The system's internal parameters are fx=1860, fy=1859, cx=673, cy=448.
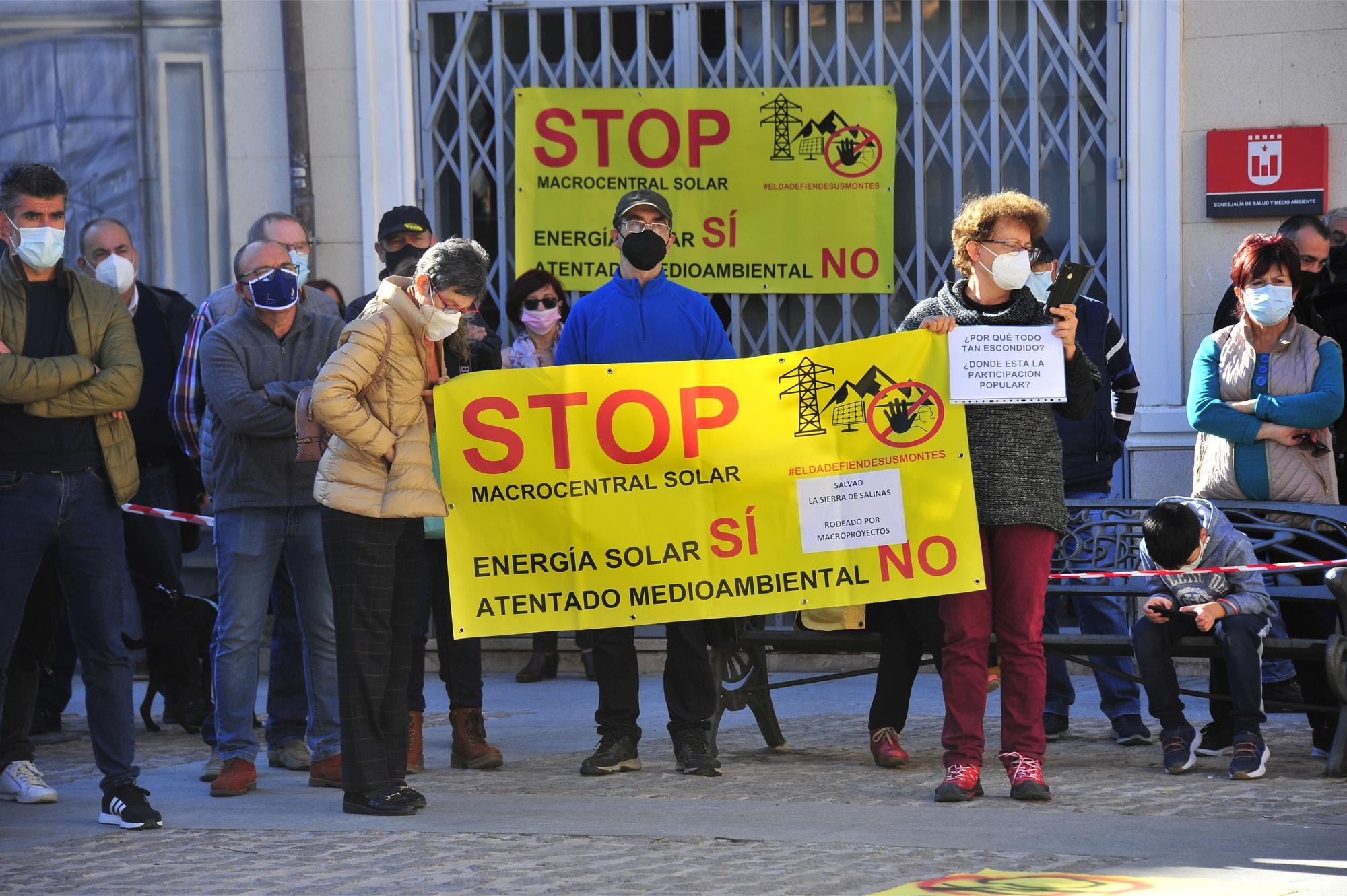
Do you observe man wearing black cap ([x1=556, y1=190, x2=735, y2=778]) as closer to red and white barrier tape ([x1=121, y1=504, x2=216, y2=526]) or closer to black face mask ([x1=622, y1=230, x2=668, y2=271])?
black face mask ([x1=622, y1=230, x2=668, y2=271])

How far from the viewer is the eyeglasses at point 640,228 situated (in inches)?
282

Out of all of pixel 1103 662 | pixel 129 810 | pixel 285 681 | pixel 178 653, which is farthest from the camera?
pixel 178 653

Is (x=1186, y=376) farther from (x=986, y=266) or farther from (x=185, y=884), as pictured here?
(x=185, y=884)

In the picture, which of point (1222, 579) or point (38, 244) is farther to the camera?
point (1222, 579)

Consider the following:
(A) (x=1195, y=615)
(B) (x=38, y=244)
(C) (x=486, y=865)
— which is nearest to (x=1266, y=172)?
(A) (x=1195, y=615)

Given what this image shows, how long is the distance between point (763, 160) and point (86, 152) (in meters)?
3.95

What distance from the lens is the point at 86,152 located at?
426 inches

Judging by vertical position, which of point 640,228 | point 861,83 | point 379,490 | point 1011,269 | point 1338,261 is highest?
point 861,83

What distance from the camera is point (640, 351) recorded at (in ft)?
23.5

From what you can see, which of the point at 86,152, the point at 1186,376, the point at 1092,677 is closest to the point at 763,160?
the point at 1186,376

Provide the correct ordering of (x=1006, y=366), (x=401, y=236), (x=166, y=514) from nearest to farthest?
(x=1006, y=366) → (x=401, y=236) → (x=166, y=514)

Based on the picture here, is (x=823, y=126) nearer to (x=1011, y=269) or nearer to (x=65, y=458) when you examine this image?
(x=1011, y=269)

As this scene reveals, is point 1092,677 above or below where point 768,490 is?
below

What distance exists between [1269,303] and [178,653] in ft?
16.1
